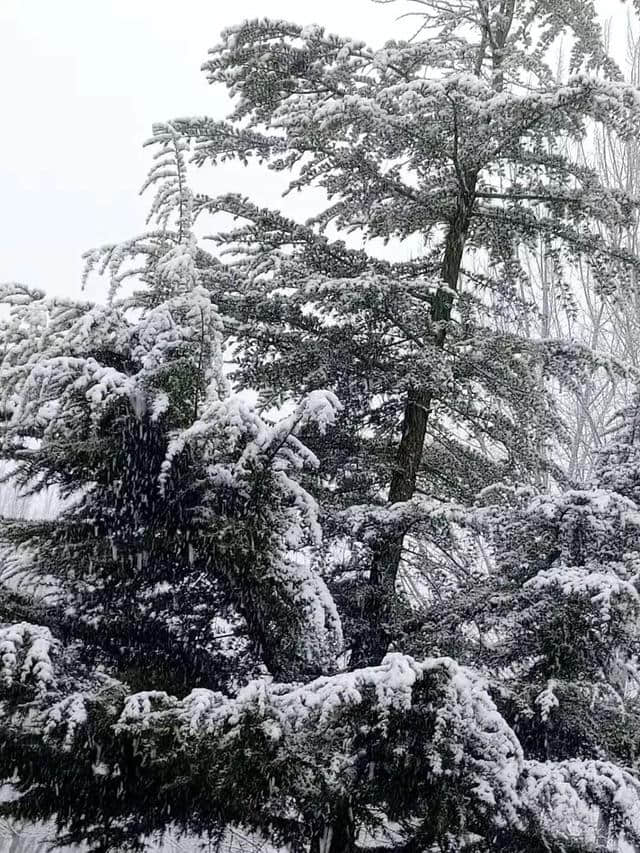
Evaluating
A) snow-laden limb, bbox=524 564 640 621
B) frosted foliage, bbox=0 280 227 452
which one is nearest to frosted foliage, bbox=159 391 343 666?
frosted foliage, bbox=0 280 227 452

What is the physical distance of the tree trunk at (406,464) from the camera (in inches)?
201

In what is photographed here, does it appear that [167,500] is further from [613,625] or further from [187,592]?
[613,625]

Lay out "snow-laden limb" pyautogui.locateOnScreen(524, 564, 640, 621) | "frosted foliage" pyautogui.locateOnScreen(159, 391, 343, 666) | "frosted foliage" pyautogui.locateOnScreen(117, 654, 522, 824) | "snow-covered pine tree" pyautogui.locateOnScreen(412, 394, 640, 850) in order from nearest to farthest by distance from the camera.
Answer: "frosted foliage" pyautogui.locateOnScreen(117, 654, 522, 824), "frosted foliage" pyautogui.locateOnScreen(159, 391, 343, 666), "snow-laden limb" pyautogui.locateOnScreen(524, 564, 640, 621), "snow-covered pine tree" pyautogui.locateOnScreen(412, 394, 640, 850)

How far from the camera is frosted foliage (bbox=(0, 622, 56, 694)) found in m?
3.13

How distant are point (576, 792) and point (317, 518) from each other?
2.05 meters

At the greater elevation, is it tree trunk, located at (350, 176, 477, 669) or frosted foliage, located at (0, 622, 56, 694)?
tree trunk, located at (350, 176, 477, 669)

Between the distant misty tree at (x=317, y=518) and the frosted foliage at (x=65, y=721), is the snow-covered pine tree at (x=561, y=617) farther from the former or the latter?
the frosted foliage at (x=65, y=721)

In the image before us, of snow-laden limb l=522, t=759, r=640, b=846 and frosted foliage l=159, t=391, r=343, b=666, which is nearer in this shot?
snow-laden limb l=522, t=759, r=640, b=846

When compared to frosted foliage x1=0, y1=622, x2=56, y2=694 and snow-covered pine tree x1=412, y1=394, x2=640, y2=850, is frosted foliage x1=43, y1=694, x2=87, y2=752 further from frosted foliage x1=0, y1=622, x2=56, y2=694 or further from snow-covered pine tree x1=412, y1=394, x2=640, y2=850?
snow-covered pine tree x1=412, y1=394, x2=640, y2=850

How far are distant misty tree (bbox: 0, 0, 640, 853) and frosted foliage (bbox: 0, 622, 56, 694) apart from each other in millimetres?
11

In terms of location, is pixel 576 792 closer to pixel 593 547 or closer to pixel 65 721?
pixel 593 547

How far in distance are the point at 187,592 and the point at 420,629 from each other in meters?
1.71

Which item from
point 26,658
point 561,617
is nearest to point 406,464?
point 561,617

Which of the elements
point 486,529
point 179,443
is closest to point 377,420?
point 486,529
